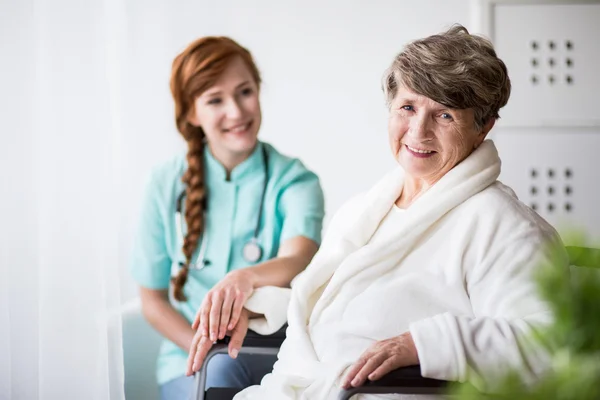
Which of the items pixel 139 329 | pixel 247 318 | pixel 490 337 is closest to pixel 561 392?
pixel 490 337

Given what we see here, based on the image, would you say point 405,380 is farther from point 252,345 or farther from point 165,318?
point 165,318

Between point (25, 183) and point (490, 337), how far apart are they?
1.05 metres

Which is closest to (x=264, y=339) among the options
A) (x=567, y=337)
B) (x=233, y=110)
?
(x=233, y=110)

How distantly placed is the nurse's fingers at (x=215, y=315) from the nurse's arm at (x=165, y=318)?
422mm

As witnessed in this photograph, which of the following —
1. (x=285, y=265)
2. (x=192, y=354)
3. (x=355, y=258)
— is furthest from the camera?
(x=285, y=265)

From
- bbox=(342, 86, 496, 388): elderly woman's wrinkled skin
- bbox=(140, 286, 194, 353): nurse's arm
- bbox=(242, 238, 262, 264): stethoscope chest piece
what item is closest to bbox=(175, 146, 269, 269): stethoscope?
bbox=(242, 238, 262, 264): stethoscope chest piece

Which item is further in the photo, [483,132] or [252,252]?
[252,252]

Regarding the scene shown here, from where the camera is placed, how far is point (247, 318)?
1762mm

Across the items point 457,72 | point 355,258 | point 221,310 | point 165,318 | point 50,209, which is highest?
point 457,72

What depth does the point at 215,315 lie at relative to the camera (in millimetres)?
1704

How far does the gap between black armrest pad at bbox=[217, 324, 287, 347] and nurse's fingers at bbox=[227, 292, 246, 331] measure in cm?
6

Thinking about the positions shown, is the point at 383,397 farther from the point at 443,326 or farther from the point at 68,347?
the point at 68,347

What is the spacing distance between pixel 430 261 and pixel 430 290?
65 millimetres

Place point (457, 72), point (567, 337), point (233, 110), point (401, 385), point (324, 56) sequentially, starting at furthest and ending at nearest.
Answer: point (324, 56) → point (233, 110) → point (457, 72) → point (401, 385) → point (567, 337)
